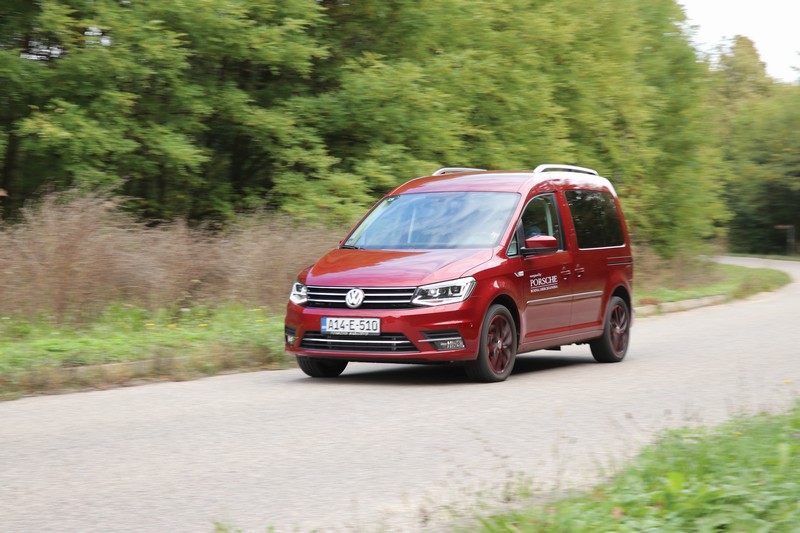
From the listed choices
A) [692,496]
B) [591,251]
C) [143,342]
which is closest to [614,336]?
[591,251]

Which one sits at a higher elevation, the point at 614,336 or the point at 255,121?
the point at 255,121

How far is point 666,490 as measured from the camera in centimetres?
506

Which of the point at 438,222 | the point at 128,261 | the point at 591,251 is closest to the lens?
the point at 438,222

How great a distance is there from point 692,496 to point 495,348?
224 inches

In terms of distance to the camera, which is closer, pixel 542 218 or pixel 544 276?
pixel 544 276

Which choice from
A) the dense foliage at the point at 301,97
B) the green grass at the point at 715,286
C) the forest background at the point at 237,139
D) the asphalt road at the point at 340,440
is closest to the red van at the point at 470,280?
the asphalt road at the point at 340,440

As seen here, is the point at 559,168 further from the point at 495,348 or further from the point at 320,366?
the point at 320,366

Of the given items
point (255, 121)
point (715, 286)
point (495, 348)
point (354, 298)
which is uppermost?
point (255, 121)

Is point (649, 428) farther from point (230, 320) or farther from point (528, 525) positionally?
point (230, 320)

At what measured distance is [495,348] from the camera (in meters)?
10.6

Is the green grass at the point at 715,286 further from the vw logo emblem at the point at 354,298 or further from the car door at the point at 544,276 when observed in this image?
the vw logo emblem at the point at 354,298

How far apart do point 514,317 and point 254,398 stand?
2781 mm

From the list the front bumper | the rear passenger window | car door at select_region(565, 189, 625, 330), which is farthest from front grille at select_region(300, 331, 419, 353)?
the rear passenger window

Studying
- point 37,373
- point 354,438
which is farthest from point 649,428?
point 37,373
